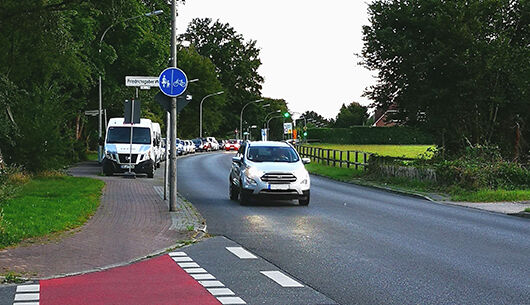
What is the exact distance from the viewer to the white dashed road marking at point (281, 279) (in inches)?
319

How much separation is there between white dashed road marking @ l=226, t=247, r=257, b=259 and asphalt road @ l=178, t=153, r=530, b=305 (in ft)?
0.60

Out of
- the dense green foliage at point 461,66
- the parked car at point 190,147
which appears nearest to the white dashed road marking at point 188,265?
the dense green foliage at point 461,66

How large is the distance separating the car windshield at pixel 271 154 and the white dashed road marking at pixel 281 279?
34.8ft

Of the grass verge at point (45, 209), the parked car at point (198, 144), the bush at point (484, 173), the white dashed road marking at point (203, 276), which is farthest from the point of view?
the parked car at point (198, 144)

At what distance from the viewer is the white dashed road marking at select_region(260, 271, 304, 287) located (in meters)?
8.11

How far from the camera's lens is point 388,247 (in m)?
11.2

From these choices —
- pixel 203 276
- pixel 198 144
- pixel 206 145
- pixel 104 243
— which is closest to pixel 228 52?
pixel 206 145

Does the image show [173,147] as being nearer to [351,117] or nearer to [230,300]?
[230,300]

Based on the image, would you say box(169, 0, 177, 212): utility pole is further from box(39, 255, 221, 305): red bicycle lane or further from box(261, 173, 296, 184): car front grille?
box(39, 255, 221, 305): red bicycle lane

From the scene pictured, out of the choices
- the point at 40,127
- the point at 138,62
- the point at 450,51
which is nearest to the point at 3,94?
the point at 40,127

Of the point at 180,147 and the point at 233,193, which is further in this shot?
the point at 180,147

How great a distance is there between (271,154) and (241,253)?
942 centimetres

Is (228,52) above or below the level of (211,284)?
above

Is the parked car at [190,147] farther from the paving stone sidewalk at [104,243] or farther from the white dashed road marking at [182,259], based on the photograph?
the white dashed road marking at [182,259]
